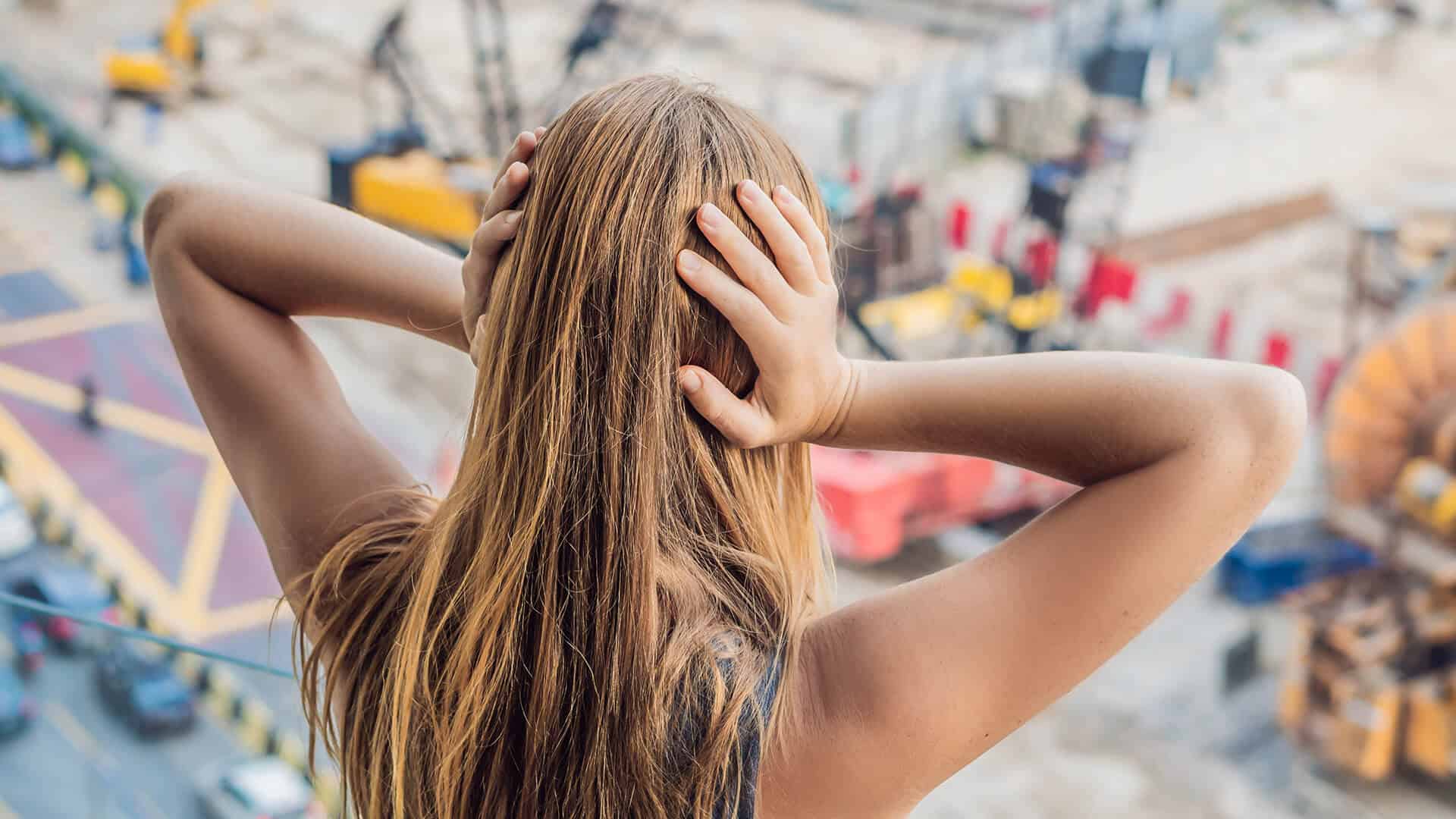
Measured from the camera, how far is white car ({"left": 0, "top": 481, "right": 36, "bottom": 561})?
6.64 meters

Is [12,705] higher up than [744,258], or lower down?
lower down

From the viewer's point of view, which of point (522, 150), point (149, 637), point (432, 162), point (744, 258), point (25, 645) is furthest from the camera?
point (432, 162)

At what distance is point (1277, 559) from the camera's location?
9602 mm

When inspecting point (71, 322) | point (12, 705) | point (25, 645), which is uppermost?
point (25, 645)

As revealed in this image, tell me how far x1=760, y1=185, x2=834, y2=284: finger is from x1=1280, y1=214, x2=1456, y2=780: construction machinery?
8.11m

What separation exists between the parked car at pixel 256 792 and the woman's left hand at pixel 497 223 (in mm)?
1192

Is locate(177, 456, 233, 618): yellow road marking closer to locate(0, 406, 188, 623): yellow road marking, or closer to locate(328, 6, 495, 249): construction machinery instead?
locate(0, 406, 188, 623): yellow road marking

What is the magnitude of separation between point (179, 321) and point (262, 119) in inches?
707

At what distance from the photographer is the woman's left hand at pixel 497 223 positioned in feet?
3.26

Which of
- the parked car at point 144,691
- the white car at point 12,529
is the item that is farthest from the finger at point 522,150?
the white car at point 12,529

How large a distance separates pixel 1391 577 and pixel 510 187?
8.75m

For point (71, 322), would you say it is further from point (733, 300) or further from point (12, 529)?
point (733, 300)

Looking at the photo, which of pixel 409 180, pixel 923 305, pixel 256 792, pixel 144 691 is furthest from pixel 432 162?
pixel 256 792

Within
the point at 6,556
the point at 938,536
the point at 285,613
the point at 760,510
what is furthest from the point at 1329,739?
the point at 760,510
